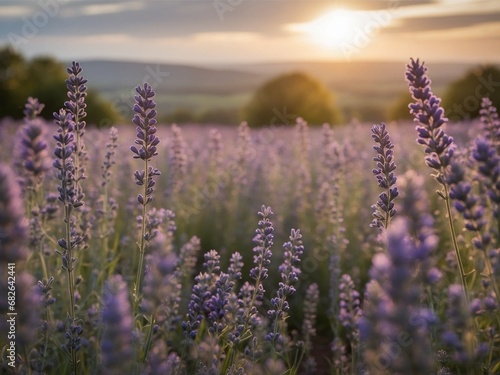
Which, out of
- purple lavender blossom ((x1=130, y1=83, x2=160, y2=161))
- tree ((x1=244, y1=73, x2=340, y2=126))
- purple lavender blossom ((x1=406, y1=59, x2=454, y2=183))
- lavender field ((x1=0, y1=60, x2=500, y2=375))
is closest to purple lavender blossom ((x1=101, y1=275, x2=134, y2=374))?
lavender field ((x1=0, y1=60, x2=500, y2=375))

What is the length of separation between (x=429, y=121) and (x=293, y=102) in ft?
64.4

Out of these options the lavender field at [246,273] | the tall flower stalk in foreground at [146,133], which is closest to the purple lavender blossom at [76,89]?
the lavender field at [246,273]

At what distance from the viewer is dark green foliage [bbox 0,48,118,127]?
69.1 ft

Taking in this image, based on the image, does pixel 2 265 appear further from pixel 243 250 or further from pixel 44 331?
pixel 243 250

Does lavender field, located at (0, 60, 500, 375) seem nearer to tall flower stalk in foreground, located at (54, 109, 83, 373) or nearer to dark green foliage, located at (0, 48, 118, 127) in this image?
tall flower stalk in foreground, located at (54, 109, 83, 373)

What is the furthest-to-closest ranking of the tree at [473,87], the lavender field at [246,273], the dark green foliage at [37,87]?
the dark green foliage at [37,87]
the tree at [473,87]
the lavender field at [246,273]

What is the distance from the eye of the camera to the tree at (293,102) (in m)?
21.9

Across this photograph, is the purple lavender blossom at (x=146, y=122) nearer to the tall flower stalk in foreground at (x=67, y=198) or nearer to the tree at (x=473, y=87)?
the tall flower stalk in foreground at (x=67, y=198)

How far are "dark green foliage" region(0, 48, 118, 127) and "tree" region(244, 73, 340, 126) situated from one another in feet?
16.6

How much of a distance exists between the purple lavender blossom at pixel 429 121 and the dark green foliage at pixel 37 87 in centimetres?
1761

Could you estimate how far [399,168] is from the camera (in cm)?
714

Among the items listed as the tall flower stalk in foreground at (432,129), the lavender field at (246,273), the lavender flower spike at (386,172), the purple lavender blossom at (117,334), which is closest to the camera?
the purple lavender blossom at (117,334)

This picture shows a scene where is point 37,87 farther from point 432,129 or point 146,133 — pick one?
point 432,129

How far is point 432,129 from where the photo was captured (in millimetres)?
2494
